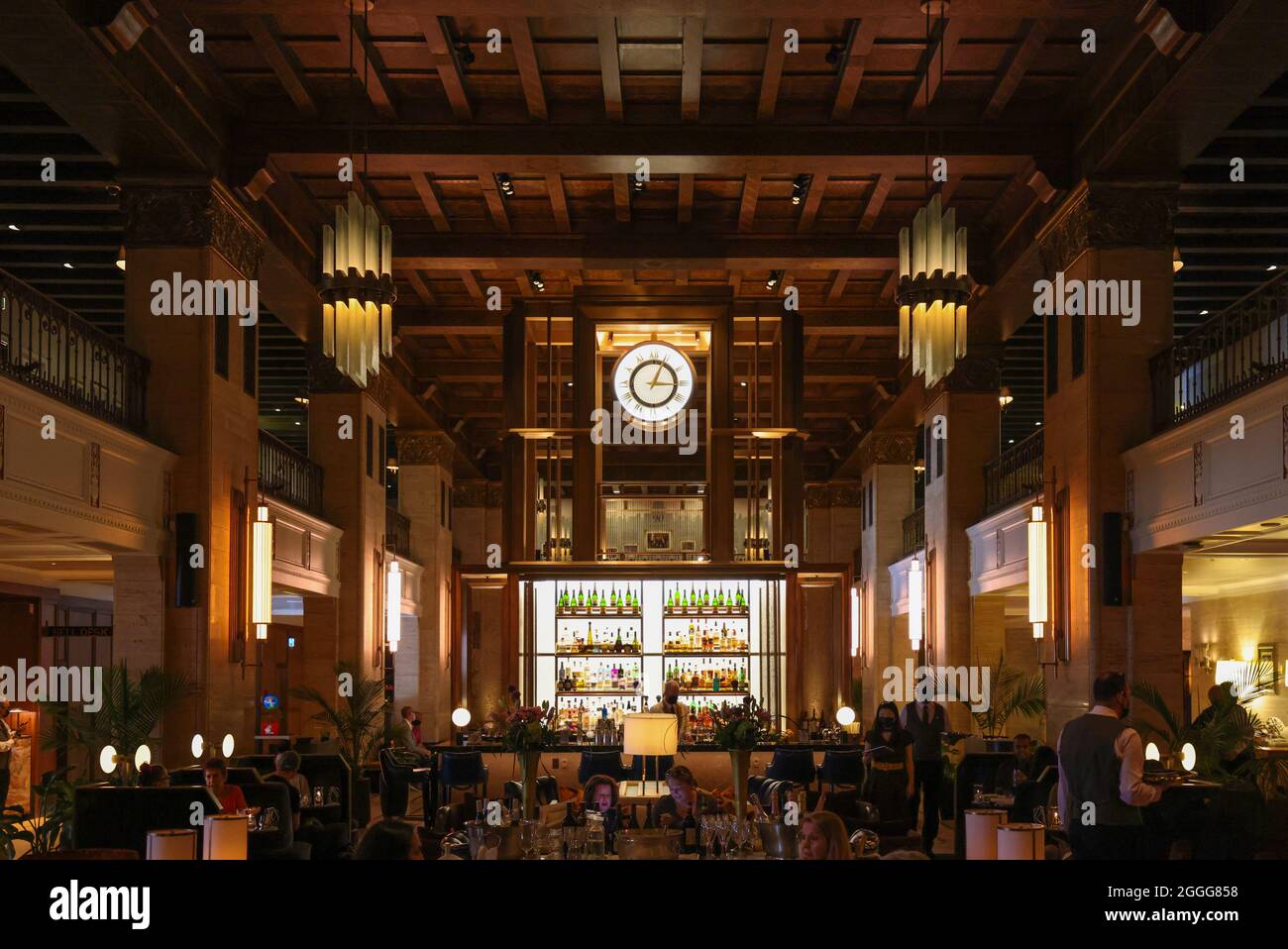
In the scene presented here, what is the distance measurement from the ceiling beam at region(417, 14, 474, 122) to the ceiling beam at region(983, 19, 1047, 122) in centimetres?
445

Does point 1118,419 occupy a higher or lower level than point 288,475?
higher

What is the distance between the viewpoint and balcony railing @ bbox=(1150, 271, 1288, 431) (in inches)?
372

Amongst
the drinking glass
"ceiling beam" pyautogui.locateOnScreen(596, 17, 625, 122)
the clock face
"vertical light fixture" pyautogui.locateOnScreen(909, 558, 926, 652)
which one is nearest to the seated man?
Result: the drinking glass

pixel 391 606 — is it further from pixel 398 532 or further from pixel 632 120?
pixel 632 120

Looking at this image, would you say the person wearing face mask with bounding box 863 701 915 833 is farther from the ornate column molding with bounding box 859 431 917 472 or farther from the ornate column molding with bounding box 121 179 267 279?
the ornate column molding with bounding box 859 431 917 472

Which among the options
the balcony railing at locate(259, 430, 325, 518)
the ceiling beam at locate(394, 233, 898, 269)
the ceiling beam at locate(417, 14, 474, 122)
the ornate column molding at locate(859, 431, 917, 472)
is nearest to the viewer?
the ceiling beam at locate(417, 14, 474, 122)

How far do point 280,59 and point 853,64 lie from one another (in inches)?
181

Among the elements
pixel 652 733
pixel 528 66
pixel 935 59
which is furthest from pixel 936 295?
pixel 528 66

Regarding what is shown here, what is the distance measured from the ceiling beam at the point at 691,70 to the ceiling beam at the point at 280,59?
3169 millimetres

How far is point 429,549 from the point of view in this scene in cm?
2581

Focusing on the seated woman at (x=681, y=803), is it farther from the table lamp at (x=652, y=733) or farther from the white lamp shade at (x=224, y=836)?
the white lamp shade at (x=224, y=836)

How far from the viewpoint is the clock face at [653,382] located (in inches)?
636
